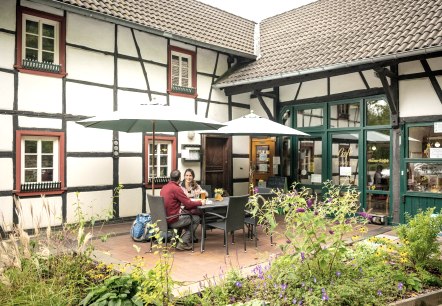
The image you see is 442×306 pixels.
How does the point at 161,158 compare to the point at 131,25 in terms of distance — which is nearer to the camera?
the point at 131,25

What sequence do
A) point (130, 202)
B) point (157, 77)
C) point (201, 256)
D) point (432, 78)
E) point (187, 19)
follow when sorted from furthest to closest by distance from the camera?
point (187, 19)
point (157, 77)
point (130, 202)
point (432, 78)
point (201, 256)

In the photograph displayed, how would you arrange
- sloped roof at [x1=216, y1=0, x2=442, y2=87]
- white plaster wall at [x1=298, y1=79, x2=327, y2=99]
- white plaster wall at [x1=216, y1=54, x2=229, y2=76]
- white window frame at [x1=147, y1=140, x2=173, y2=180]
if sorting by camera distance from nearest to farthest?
sloped roof at [x1=216, y1=0, x2=442, y2=87], white window frame at [x1=147, y1=140, x2=173, y2=180], white plaster wall at [x1=298, y1=79, x2=327, y2=99], white plaster wall at [x1=216, y1=54, x2=229, y2=76]

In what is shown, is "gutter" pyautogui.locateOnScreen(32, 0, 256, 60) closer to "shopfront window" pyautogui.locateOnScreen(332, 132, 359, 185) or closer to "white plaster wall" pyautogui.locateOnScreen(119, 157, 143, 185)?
"white plaster wall" pyautogui.locateOnScreen(119, 157, 143, 185)

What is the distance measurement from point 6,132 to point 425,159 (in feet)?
26.8

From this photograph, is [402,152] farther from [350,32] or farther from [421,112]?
[350,32]

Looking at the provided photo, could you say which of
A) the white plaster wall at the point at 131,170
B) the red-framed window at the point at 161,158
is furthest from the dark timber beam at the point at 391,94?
the white plaster wall at the point at 131,170

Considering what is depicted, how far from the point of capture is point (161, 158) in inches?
384

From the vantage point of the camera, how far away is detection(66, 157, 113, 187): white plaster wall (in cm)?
797

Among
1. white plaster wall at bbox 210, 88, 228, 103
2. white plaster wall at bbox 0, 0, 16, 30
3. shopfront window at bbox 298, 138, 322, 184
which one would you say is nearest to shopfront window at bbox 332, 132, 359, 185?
shopfront window at bbox 298, 138, 322, 184

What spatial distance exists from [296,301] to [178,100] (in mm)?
7225

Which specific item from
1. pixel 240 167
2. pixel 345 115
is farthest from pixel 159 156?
pixel 345 115

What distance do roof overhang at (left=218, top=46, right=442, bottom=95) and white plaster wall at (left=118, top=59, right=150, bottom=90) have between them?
240 cm

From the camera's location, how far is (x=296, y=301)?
356 cm

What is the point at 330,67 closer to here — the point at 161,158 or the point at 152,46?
the point at 152,46
